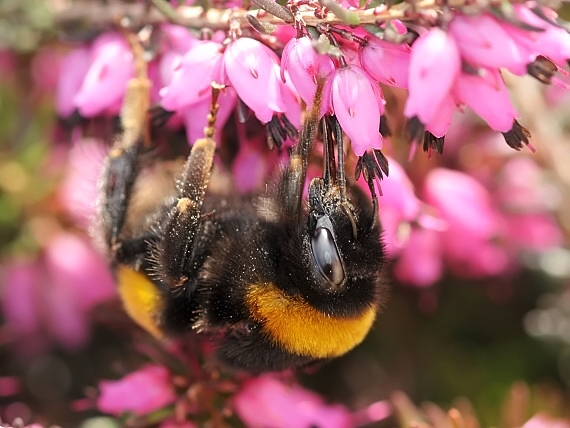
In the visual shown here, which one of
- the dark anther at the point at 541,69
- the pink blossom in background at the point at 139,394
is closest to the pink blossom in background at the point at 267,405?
the pink blossom in background at the point at 139,394

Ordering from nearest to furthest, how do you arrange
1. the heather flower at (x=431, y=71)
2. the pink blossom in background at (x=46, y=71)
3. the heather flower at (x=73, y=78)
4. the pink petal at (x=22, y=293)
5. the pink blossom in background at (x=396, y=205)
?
the heather flower at (x=431, y=71) → the pink blossom in background at (x=396, y=205) → the heather flower at (x=73, y=78) → the pink petal at (x=22, y=293) → the pink blossom in background at (x=46, y=71)

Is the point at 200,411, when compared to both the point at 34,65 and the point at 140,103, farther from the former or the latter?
the point at 34,65

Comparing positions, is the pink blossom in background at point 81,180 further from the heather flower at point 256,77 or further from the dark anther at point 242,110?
the heather flower at point 256,77

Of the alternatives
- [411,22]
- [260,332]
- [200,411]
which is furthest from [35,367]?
[411,22]

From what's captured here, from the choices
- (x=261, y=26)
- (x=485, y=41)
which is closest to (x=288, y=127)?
(x=261, y=26)

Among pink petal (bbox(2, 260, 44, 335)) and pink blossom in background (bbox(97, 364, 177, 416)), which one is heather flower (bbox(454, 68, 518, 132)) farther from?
pink petal (bbox(2, 260, 44, 335))

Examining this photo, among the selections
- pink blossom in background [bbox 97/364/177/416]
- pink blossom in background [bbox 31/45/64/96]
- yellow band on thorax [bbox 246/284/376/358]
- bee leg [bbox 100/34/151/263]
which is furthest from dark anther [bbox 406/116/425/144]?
pink blossom in background [bbox 31/45/64/96]
